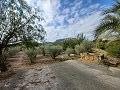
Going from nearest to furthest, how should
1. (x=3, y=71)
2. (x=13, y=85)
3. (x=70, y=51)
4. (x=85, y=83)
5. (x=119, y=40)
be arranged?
1. (x=85, y=83)
2. (x=13, y=85)
3. (x=119, y=40)
4. (x=3, y=71)
5. (x=70, y=51)

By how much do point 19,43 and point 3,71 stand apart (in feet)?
8.81

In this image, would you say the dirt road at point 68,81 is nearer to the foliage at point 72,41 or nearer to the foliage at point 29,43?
the foliage at point 29,43

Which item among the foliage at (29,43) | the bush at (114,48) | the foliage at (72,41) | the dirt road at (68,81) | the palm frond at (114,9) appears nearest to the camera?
the dirt road at (68,81)

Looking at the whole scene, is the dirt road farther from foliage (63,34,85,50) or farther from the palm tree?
foliage (63,34,85,50)

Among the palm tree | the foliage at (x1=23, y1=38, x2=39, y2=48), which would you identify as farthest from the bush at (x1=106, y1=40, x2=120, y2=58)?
the foliage at (x1=23, y1=38, x2=39, y2=48)

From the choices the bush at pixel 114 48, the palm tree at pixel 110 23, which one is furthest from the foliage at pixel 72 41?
the palm tree at pixel 110 23

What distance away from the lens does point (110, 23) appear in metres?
16.4

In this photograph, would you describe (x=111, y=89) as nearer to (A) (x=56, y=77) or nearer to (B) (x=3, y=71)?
(A) (x=56, y=77)

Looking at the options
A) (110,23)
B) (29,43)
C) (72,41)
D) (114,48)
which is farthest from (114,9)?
(72,41)

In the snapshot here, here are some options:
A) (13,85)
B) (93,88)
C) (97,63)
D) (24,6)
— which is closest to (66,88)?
(93,88)

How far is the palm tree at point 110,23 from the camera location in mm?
16219

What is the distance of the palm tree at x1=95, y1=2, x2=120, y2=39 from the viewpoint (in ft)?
53.2

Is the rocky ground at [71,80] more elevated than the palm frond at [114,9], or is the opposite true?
the palm frond at [114,9]

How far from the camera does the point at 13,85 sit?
45.9 ft
